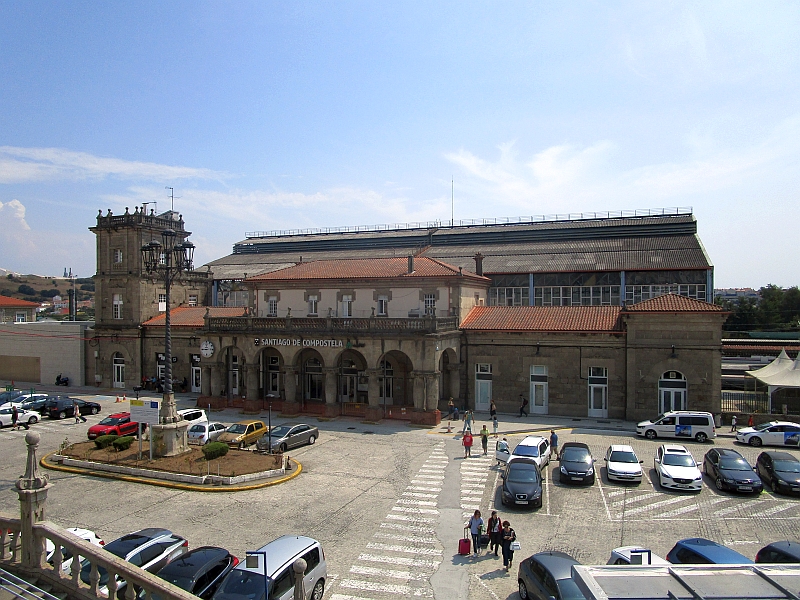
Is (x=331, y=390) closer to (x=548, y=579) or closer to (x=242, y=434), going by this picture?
(x=242, y=434)

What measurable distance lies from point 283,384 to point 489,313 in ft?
54.5

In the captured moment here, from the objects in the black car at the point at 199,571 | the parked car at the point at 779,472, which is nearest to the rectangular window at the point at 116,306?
the black car at the point at 199,571

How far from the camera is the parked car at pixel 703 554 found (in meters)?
14.9

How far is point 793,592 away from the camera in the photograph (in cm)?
848

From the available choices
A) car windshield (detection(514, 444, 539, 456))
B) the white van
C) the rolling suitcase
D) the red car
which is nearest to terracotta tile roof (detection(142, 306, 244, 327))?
the red car

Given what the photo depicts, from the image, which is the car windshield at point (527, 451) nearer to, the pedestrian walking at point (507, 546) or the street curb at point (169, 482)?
the pedestrian walking at point (507, 546)

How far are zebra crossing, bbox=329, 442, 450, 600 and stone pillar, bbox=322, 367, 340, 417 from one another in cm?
1651

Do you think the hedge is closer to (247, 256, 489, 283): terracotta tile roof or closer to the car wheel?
the car wheel

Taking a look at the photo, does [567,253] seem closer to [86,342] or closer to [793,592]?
[86,342]

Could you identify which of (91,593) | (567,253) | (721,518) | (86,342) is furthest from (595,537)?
(86,342)

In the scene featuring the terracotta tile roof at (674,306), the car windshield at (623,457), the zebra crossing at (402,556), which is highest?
the terracotta tile roof at (674,306)

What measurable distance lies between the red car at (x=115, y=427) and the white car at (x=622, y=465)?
83.4ft

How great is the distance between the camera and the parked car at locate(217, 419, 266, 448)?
3139cm

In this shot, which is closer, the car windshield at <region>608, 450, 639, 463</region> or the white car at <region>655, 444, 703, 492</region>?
the white car at <region>655, 444, 703, 492</region>
